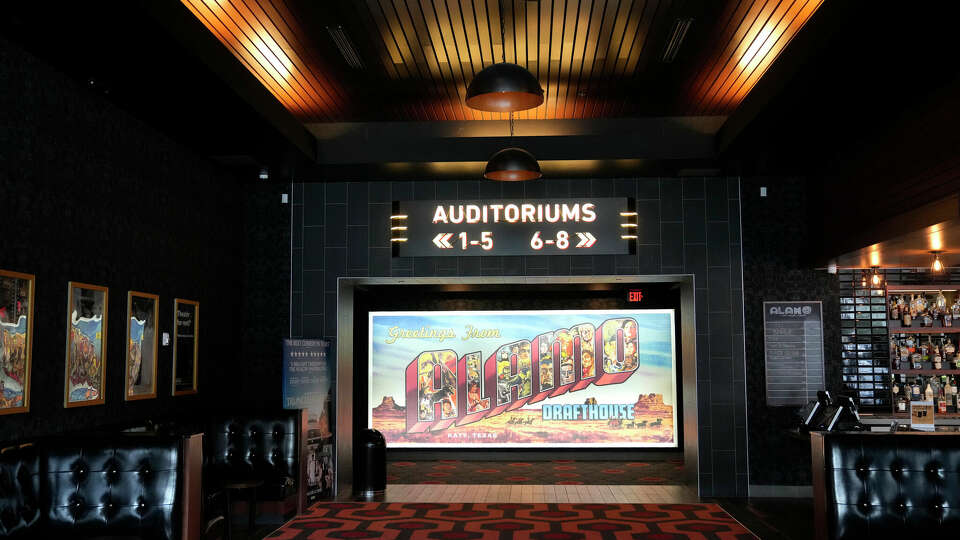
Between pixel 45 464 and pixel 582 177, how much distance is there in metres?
5.81

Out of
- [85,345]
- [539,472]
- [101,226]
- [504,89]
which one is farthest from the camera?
[539,472]

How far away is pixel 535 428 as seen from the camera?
1109cm

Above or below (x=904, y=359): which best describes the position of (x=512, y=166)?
above

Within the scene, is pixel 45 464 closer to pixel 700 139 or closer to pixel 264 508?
pixel 264 508

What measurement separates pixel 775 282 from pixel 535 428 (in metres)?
4.04

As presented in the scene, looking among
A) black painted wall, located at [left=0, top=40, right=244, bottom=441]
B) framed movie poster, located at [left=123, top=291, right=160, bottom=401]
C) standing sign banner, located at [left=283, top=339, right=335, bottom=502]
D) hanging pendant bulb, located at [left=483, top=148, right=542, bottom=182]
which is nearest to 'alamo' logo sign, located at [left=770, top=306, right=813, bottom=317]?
hanging pendant bulb, located at [left=483, top=148, right=542, bottom=182]

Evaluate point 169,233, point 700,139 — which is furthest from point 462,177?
point 169,233

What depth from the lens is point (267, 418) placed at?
6.87m

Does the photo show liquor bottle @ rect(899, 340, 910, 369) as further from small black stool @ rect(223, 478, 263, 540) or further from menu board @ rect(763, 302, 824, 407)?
small black stool @ rect(223, 478, 263, 540)

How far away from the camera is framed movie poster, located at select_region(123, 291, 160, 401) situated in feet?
20.3

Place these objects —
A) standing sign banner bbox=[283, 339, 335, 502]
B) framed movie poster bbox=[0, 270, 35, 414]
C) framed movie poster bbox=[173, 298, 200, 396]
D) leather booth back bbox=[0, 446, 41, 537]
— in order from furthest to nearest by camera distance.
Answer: standing sign banner bbox=[283, 339, 335, 502]
framed movie poster bbox=[173, 298, 200, 396]
framed movie poster bbox=[0, 270, 35, 414]
leather booth back bbox=[0, 446, 41, 537]

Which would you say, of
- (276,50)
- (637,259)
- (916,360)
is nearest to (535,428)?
(637,259)

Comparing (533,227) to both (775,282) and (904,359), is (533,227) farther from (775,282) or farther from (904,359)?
(904,359)

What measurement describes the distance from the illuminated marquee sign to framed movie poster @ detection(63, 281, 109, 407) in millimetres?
3595
